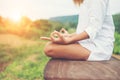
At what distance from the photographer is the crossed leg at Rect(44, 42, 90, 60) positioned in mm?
1979

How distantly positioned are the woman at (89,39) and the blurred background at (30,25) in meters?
0.53

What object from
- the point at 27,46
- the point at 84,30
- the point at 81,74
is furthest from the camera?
the point at 27,46

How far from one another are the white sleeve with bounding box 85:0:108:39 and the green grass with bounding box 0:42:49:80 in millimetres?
707

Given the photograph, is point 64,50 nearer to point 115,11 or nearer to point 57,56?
point 57,56

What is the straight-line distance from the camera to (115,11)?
8.64ft

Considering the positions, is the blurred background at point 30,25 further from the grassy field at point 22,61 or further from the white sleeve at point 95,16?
the white sleeve at point 95,16

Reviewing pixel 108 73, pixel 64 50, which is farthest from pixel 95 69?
pixel 64 50

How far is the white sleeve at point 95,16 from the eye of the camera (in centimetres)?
196

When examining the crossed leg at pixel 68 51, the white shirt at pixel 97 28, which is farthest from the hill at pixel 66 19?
the crossed leg at pixel 68 51

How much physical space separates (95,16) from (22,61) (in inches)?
32.8

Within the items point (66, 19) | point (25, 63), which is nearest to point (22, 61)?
point (25, 63)

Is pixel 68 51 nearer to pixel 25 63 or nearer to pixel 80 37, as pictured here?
pixel 80 37

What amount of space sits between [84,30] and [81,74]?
292mm

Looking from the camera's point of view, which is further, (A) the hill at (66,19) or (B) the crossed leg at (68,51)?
(A) the hill at (66,19)
